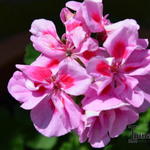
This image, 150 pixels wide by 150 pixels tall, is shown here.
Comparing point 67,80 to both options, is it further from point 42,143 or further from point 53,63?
point 42,143

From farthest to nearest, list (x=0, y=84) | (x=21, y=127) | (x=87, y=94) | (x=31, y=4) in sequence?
(x=31, y=4) < (x=0, y=84) < (x=21, y=127) < (x=87, y=94)

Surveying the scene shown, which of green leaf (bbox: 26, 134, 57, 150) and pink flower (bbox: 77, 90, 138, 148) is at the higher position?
pink flower (bbox: 77, 90, 138, 148)

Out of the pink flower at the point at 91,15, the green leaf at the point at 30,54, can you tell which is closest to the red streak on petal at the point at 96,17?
the pink flower at the point at 91,15

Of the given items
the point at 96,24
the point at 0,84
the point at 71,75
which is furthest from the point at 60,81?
the point at 0,84

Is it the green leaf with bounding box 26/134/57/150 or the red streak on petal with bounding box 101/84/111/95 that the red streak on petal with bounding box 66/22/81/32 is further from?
the green leaf with bounding box 26/134/57/150

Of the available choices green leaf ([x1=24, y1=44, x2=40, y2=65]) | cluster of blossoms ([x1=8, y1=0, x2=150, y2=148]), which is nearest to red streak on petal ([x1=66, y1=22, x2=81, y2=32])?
cluster of blossoms ([x1=8, y1=0, x2=150, y2=148])

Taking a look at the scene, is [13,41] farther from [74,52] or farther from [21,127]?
[74,52]
